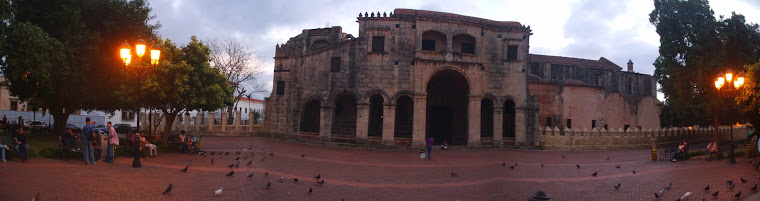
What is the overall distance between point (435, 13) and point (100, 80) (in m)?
19.8

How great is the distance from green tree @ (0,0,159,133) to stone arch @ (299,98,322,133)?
36.6 feet

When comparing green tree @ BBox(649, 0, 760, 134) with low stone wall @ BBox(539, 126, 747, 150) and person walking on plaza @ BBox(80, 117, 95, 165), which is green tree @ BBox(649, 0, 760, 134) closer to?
low stone wall @ BBox(539, 126, 747, 150)

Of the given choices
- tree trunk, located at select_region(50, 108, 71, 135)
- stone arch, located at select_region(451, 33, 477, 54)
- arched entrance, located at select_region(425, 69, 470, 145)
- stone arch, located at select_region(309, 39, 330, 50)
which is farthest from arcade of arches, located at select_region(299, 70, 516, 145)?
tree trunk, located at select_region(50, 108, 71, 135)

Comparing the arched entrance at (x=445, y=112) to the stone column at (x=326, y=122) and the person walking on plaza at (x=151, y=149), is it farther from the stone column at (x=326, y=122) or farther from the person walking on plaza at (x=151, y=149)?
the person walking on plaza at (x=151, y=149)

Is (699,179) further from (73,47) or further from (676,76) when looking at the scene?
(73,47)

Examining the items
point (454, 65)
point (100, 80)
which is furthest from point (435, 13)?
point (100, 80)

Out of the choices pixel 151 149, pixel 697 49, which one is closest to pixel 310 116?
pixel 151 149

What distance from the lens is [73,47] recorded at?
62.5 ft

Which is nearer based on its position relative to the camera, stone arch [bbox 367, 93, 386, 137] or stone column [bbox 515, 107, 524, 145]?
stone column [bbox 515, 107, 524, 145]

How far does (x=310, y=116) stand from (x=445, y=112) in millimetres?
10232

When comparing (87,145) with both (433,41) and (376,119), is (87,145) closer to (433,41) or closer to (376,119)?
(376,119)

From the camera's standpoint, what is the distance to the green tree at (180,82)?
18.7 meters

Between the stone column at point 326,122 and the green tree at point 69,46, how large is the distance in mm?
11124

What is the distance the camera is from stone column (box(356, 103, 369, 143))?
27.1 meters
